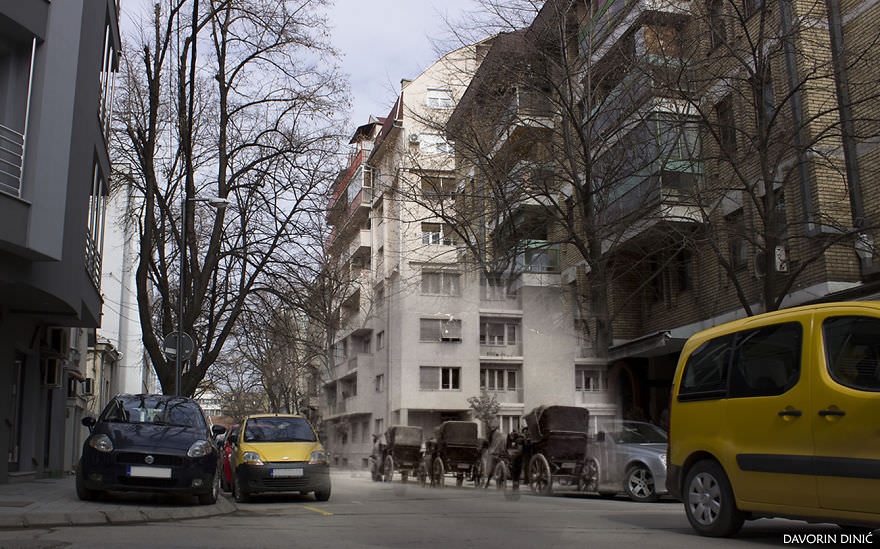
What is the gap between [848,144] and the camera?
15.9 metres

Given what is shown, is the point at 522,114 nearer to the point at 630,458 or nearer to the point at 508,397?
the point at 630,458

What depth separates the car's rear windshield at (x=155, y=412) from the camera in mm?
12234

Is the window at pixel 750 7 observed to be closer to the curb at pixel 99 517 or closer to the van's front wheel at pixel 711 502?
the van's front wheel at pixel 711 502

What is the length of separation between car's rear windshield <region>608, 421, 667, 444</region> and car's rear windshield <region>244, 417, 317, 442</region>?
5.80 m

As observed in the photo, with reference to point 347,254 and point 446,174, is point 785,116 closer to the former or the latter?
point 446,174

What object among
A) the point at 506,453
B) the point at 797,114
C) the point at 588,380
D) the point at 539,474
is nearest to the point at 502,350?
the point at 588,380

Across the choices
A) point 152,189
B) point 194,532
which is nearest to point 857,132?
point 194,532

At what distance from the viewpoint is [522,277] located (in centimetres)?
994

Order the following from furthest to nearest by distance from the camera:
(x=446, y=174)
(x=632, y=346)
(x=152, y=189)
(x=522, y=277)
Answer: (x=152, y=189)
(x=446, y=174)
(x=632, y=346)
(x=522, y=277)

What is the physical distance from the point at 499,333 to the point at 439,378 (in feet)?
2.66

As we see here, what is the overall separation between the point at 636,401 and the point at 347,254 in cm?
699

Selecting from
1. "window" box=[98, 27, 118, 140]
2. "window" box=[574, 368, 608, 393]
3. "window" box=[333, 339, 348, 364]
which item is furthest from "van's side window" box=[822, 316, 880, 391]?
"window" box=[98, 27, 118, 140]

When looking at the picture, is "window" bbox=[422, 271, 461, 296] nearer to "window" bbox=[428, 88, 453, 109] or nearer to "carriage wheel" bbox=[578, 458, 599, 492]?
"carriage wheel" bbox=[578, 458, 599, 492]

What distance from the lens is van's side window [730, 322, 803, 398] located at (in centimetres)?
664
